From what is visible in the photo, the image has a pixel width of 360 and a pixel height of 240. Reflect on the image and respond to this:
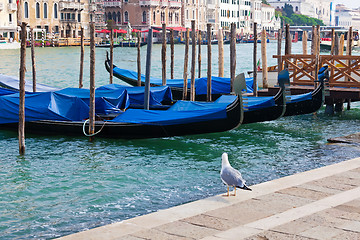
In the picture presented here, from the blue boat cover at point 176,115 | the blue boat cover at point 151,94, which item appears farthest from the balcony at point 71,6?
the blue boat cover at point 176,115

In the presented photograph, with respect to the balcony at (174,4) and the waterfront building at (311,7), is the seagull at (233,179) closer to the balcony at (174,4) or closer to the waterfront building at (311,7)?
the balcony at (174,4)

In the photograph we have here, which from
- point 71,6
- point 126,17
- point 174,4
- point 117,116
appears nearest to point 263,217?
point 117,116

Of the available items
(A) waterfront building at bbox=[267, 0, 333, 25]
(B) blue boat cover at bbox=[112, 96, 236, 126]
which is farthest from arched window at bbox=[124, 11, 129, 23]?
(A) waterfront building at bbox=[267, 0, 333, 25]

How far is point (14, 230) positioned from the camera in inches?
225

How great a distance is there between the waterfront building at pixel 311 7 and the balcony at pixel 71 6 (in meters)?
77.0

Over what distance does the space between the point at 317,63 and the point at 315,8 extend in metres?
129

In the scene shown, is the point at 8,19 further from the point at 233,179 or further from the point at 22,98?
the point at 233,179

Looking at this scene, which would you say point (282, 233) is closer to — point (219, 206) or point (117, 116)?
point (219, 206)

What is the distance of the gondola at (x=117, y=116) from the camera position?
9.78 meters

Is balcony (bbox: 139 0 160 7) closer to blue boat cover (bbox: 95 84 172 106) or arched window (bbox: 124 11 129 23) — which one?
arched window (bbox: 124 11 129 23)

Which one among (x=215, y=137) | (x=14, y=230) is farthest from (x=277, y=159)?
(x=14, y=230)

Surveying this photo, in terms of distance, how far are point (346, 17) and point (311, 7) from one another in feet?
104

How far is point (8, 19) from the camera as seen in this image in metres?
47.2

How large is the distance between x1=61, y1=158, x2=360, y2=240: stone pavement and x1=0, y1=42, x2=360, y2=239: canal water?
1051 millimetres
